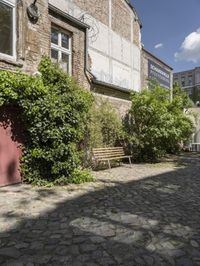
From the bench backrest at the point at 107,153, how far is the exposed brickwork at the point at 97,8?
585 cm

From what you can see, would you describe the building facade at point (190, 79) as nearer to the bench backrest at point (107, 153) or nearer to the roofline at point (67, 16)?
the bench backrest at point (107, 153)

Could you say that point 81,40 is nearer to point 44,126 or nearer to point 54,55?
point 54,55

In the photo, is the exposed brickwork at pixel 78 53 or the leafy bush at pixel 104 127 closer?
the leafy bush at pixel 104 127

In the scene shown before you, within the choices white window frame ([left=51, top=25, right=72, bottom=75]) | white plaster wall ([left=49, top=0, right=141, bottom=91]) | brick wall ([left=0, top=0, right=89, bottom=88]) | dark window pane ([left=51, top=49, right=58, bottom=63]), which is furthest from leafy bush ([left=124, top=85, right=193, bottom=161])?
brick wall ([left=0, top=0, right=89, bottom=88])

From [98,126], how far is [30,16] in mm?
4250

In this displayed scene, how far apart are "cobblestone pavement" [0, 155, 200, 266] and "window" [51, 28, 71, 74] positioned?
4705mm

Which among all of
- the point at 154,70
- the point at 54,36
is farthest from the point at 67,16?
the point at 154,70

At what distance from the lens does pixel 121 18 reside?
14477 mm

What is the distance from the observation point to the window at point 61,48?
32.1 ft

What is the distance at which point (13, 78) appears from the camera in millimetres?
7016

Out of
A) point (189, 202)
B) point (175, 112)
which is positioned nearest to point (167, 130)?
point (175, 112)

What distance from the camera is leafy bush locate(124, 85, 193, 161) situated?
1200 centimetres

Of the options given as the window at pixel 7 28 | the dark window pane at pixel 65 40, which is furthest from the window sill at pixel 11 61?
the dark window pane at pixel 65 40

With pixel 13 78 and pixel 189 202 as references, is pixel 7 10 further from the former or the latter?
pixel 189 202
